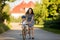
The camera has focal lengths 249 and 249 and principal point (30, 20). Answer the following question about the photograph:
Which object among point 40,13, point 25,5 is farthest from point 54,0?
point 25,5

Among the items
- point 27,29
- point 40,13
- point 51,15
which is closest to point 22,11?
point 40,13

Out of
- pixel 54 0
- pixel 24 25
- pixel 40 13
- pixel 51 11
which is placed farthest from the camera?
pixel 40 13

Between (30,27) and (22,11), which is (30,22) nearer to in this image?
(30,27)

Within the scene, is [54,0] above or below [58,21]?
above

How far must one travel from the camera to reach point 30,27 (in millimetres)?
Result: 15938

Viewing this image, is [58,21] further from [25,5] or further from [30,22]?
[25,5]

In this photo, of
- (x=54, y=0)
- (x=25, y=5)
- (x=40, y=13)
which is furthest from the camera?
(x=25, y=5)

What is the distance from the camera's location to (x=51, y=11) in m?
55.2

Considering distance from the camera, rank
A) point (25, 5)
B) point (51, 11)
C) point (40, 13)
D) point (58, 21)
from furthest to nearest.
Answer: point (25, 5), point (40, 13), point (51, 11), point (58, 21)

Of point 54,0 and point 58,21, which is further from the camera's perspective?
point 54,0

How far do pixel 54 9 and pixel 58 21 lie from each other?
11624mm

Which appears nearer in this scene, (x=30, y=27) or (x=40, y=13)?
(x=30, y=27)

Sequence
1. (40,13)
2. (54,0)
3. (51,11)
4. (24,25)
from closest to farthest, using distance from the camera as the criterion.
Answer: (24,25)
(54,0)
(51,11)
(40,13)

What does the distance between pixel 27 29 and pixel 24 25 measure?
920 mm
